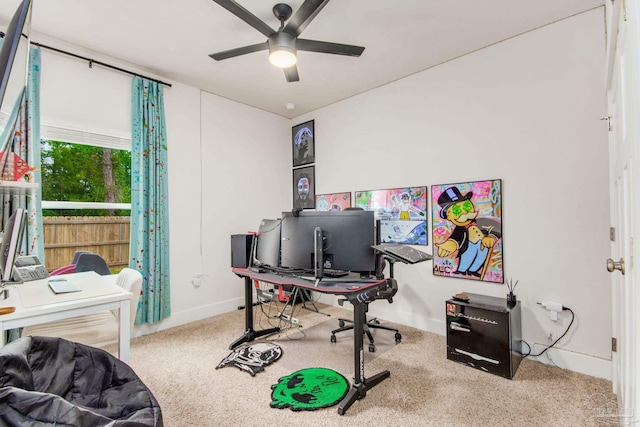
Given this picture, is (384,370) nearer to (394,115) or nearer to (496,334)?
(496,334)

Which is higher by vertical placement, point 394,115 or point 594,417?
point 394,115

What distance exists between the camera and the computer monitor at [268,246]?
2506 mm

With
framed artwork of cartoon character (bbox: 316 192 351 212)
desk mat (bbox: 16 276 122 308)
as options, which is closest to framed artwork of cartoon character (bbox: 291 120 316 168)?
framed artwork of cartoon character (bbox: 316 192 351 212)

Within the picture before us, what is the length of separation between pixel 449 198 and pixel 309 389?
6.85 ft

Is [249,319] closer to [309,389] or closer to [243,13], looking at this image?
[309,389]

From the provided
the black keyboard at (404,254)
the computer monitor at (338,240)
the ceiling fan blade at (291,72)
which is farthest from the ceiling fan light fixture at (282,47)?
the black keyboard at (404,254)

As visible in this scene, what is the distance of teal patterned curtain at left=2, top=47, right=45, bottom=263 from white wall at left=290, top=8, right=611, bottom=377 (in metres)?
3.30

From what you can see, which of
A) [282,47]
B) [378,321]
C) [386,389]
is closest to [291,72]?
[282,47]

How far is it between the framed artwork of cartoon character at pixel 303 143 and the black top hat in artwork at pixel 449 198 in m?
1.95

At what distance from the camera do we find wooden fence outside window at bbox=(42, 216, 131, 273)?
2.62 meters

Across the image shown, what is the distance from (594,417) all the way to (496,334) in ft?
2.04

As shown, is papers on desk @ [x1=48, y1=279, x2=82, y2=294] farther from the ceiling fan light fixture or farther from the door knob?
the door knob

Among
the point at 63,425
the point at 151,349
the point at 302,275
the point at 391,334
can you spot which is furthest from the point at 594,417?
the point at 151,349

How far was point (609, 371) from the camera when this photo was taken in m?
2.08
